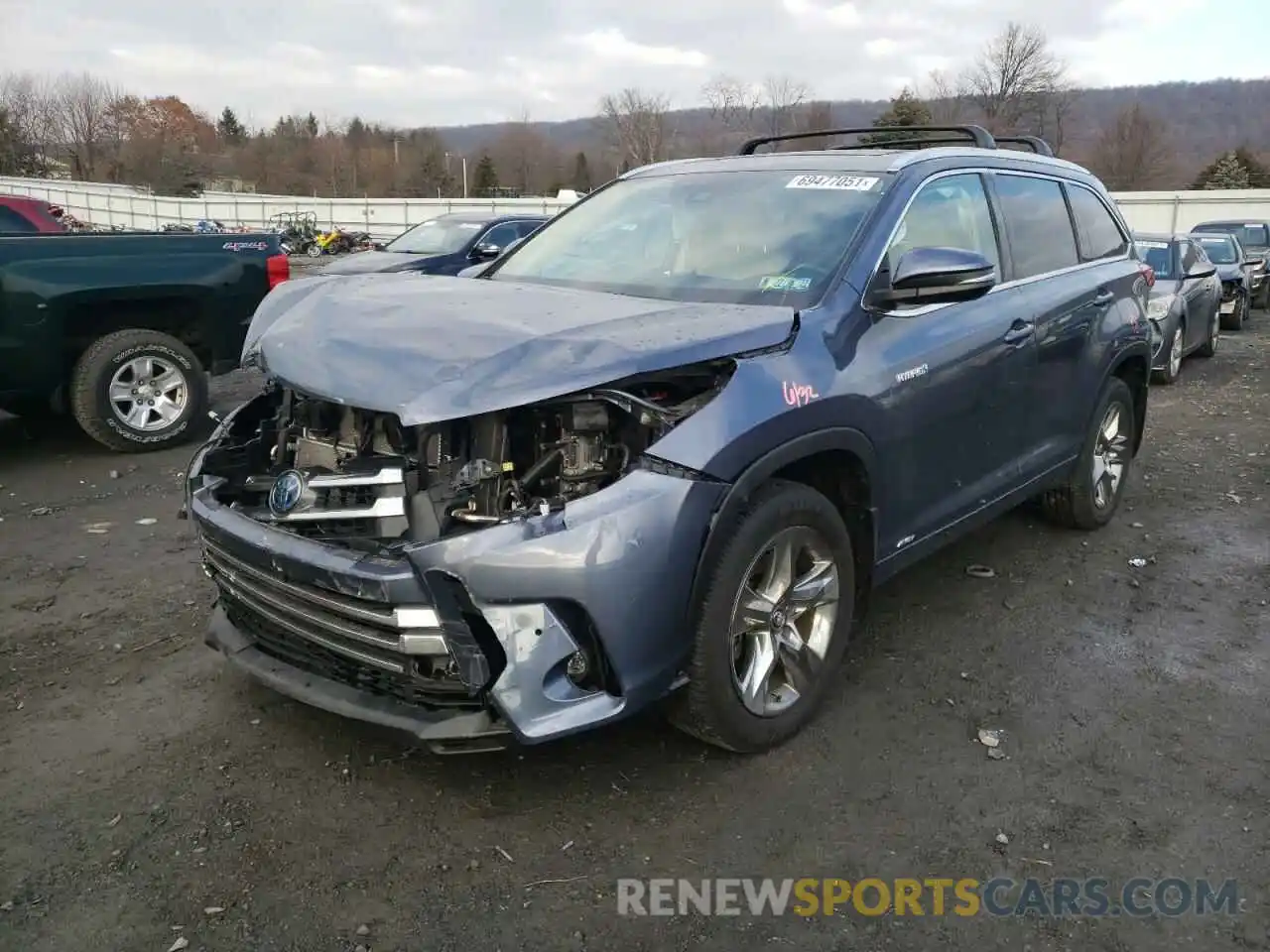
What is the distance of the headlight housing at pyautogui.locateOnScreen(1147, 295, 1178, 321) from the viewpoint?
10.2 meters

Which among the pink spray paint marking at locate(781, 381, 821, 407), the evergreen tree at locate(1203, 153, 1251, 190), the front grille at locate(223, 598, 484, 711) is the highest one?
the evergreen tree at locate(1203, 153, 1251, 190)

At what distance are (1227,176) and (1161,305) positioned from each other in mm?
48441

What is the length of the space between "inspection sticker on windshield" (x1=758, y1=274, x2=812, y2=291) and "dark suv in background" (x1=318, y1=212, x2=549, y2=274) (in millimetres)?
9037

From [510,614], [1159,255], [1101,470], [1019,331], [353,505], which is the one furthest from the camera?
[1159,255]

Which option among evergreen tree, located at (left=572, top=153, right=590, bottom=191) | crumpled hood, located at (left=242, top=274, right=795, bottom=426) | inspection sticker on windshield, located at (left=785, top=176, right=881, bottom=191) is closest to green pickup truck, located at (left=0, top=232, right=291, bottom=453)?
crumpled hood, located at (left=242, top=274, right=795, bottom=426)

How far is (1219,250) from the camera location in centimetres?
1598

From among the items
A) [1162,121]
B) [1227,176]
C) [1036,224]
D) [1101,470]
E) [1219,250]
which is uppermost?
[1162,121]

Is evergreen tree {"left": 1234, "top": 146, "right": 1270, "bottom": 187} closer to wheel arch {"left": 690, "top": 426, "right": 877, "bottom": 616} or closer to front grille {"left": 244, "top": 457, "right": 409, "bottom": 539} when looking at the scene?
wheel arch {"left": 690, "top": 426, "right": 877, "bottom": 616}

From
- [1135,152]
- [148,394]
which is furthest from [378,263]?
[1135,152]

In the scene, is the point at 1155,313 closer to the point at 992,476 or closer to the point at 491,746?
the point at 992,476

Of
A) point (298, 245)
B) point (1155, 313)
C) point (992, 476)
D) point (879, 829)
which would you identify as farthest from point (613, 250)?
point (298, 245)

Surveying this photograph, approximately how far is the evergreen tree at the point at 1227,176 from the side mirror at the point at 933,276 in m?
54.5

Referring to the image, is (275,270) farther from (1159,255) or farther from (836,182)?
(1159,255)

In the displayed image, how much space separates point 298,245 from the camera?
3741cm
